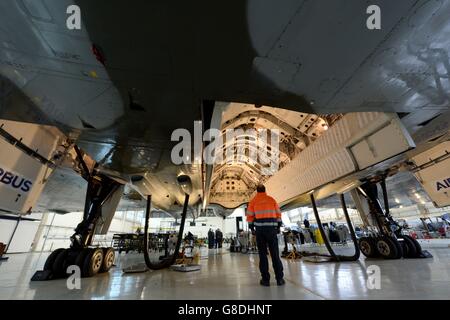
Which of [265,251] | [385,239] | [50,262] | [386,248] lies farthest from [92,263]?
[385,239]

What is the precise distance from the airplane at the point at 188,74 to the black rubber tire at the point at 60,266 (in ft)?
0.08

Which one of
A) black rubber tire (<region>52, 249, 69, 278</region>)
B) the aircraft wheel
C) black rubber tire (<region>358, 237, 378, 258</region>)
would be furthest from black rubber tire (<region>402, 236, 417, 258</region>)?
black rubber tire (<region>52, 249, 69, 278</region>)

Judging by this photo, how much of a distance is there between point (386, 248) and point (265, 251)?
6.16 metres

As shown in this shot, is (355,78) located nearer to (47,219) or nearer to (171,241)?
(171,241)

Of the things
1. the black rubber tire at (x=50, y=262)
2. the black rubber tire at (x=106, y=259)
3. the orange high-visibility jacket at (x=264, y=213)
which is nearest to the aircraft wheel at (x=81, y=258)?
the black rubber tire at (x=50, y=262)

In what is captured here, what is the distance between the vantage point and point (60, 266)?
15.2 feet

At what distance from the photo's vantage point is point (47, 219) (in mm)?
21016

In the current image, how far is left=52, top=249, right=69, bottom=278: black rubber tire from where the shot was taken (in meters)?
4.55

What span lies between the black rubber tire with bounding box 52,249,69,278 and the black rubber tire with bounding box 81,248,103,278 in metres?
0.40

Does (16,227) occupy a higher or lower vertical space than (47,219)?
lower

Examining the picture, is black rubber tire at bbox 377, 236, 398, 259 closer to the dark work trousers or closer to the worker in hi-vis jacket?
the worker in hi-vis jacket
